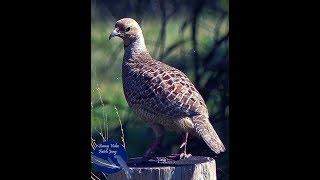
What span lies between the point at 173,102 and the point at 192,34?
0.35 m

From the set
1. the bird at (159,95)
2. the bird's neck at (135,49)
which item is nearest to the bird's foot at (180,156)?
the bird at (159,95)

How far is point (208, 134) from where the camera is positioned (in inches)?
198

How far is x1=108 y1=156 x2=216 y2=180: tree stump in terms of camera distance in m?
4.96

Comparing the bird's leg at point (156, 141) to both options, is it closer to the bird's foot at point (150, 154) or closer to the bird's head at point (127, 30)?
the bird's foot at point (150, 154)

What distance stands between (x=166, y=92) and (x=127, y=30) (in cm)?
Answer: 35

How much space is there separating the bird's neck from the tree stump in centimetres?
49

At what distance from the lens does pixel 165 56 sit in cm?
516

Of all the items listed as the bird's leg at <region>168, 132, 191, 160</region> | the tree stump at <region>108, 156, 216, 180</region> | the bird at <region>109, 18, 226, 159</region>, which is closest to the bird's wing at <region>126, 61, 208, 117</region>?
the bird at <region>109, 18, 226, 159</region>

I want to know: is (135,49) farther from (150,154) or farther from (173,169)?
Answer: (173,169)

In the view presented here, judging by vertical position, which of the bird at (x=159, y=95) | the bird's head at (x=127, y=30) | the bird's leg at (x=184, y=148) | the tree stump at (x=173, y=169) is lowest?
the tree stump at (x=173, y=169)

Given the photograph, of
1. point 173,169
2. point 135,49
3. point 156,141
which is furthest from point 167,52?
point 173,169

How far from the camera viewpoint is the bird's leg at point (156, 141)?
201 inches

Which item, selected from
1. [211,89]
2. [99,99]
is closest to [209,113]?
[211,89]


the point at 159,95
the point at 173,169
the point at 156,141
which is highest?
the point at 159,95
